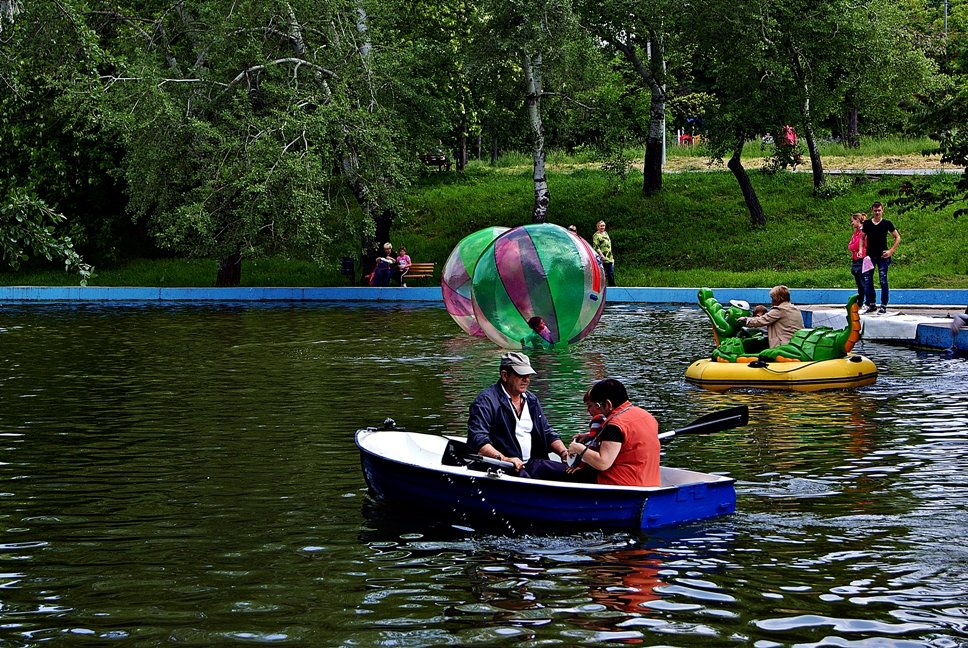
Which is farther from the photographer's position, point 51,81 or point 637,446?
point 51,81

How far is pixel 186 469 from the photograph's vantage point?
514 inches

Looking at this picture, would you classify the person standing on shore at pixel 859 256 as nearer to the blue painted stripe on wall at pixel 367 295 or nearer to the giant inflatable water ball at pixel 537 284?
the blue painted stripe on wall at pixel 367 295

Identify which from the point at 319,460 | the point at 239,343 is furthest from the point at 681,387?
the point at 239,343

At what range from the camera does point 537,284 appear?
22.5 m

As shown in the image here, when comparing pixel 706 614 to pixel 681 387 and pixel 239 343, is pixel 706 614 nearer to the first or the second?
pixel 681 387

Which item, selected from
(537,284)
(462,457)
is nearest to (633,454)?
(462,457)

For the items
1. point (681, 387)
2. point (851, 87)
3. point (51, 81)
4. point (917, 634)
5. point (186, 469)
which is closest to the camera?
point (917, 634)

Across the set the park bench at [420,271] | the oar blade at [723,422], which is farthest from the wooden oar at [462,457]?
the park bench at [420,271]

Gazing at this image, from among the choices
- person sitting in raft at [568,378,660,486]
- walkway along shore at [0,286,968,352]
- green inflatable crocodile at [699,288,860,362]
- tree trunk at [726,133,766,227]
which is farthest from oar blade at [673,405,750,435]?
tree trunk at [726,133,766,227]

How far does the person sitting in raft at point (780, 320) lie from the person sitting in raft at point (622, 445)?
29.4 feet

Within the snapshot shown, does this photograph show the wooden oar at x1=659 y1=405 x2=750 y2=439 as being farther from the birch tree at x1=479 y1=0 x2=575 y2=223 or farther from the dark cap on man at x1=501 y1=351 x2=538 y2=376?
the birch tree at x1=479 y1=0 x2=575 y2=223

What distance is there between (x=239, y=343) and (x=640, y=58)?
19793 millimetres

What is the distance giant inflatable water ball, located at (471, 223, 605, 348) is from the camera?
2244 cm

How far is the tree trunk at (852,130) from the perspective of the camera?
51581 mm
